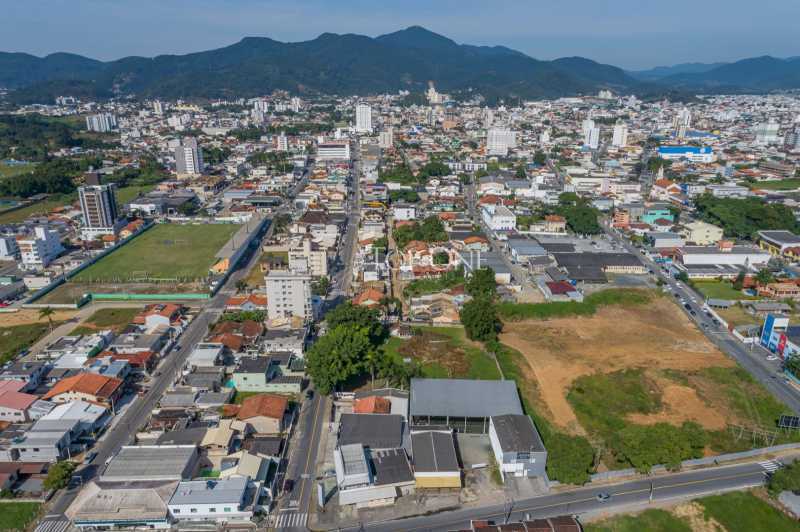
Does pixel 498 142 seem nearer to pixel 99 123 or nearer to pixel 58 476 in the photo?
pixel 58 476

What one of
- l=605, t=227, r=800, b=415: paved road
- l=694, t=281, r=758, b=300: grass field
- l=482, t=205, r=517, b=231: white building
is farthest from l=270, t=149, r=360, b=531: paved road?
l=482, t=205, r=517, b=231: white building

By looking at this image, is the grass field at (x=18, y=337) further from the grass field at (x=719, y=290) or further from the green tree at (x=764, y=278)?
the green tree at (x=764, y=278)

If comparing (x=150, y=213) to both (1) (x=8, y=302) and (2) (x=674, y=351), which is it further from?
(2) (x=674, y=351)

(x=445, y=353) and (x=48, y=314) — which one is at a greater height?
(x=48, y=314)

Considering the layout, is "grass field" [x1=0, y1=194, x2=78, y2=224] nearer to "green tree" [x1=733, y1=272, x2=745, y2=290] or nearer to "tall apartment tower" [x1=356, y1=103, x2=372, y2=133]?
"green tree" [x1=733, y1=272, x2=745, y2=290]

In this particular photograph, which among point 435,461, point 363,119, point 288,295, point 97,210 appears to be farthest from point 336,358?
point 363,119

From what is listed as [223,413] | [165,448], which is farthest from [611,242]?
[165,448]
